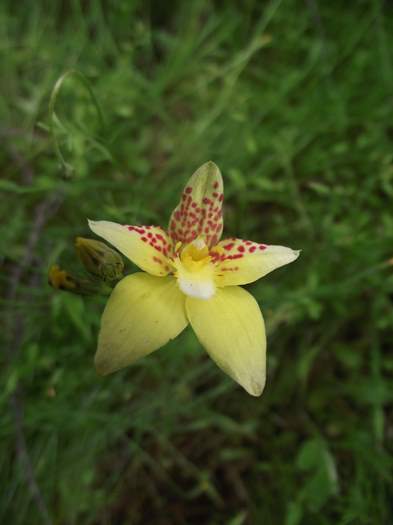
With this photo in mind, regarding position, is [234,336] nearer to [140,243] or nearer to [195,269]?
[195,269]

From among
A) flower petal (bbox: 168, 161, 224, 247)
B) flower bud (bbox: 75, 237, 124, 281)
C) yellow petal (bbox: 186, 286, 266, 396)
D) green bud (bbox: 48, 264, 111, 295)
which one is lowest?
yellow petal (bbox: 186, 286, 266, 396)

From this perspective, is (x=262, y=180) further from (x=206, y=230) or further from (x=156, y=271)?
(x=156, y=271)

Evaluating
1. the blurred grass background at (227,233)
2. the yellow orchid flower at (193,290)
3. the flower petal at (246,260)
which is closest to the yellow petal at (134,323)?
the yellow orchid flower at (193,290)

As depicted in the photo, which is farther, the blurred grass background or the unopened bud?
the blurred grass background

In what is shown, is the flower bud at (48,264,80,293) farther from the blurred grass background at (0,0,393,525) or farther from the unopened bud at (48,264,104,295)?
the blurred grass background at (0,0,393,525)

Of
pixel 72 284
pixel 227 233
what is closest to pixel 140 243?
pixel 72 284

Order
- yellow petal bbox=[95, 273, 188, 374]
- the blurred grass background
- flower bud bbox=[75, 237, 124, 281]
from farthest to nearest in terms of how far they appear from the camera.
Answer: the blurred grass background, flower bud bbox=[75, 237, 124, 281], yellow petal bbox=[95, 273, 188, 374]

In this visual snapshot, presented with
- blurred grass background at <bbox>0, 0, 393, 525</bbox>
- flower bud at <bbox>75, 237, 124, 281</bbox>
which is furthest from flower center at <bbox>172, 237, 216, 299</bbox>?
blurred grass background at <bbox>0, 0, 393, 525</bbox>
